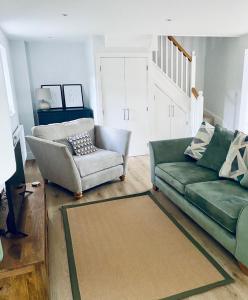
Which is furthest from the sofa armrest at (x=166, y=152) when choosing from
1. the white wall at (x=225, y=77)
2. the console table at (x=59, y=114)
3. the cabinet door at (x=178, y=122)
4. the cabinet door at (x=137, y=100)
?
the white wall at (x=225, y=77)

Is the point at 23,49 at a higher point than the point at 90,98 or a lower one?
higher

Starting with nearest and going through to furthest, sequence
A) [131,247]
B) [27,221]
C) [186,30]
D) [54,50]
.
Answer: [27,221]
[131,247]
[186,30]
[54,50]

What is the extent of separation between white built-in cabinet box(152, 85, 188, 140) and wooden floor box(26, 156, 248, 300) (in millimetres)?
1044

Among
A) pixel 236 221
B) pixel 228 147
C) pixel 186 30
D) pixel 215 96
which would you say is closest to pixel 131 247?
pixel 236 221

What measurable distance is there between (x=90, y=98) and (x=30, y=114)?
4.03ft

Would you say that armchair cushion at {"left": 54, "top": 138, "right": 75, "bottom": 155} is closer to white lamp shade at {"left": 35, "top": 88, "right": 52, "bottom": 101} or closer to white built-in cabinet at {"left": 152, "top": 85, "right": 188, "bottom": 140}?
white lamp shade at {"left": 35, "top": 88, "right": 52, "bottom": 101}

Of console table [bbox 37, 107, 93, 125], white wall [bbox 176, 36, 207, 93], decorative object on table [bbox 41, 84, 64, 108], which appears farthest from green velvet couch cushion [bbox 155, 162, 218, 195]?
white wall [bbox 176, 36, 207, 93]

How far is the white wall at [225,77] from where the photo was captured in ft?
16.1

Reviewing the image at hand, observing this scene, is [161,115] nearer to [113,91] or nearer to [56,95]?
[113,91]

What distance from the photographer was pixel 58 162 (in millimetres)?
3094

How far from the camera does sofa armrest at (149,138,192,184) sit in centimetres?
321

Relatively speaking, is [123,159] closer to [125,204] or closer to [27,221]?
[125,204]

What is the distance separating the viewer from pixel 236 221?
1878 mm

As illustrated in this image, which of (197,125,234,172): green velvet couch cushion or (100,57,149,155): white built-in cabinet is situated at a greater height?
(100,57,149,155): white built-in cabinet
